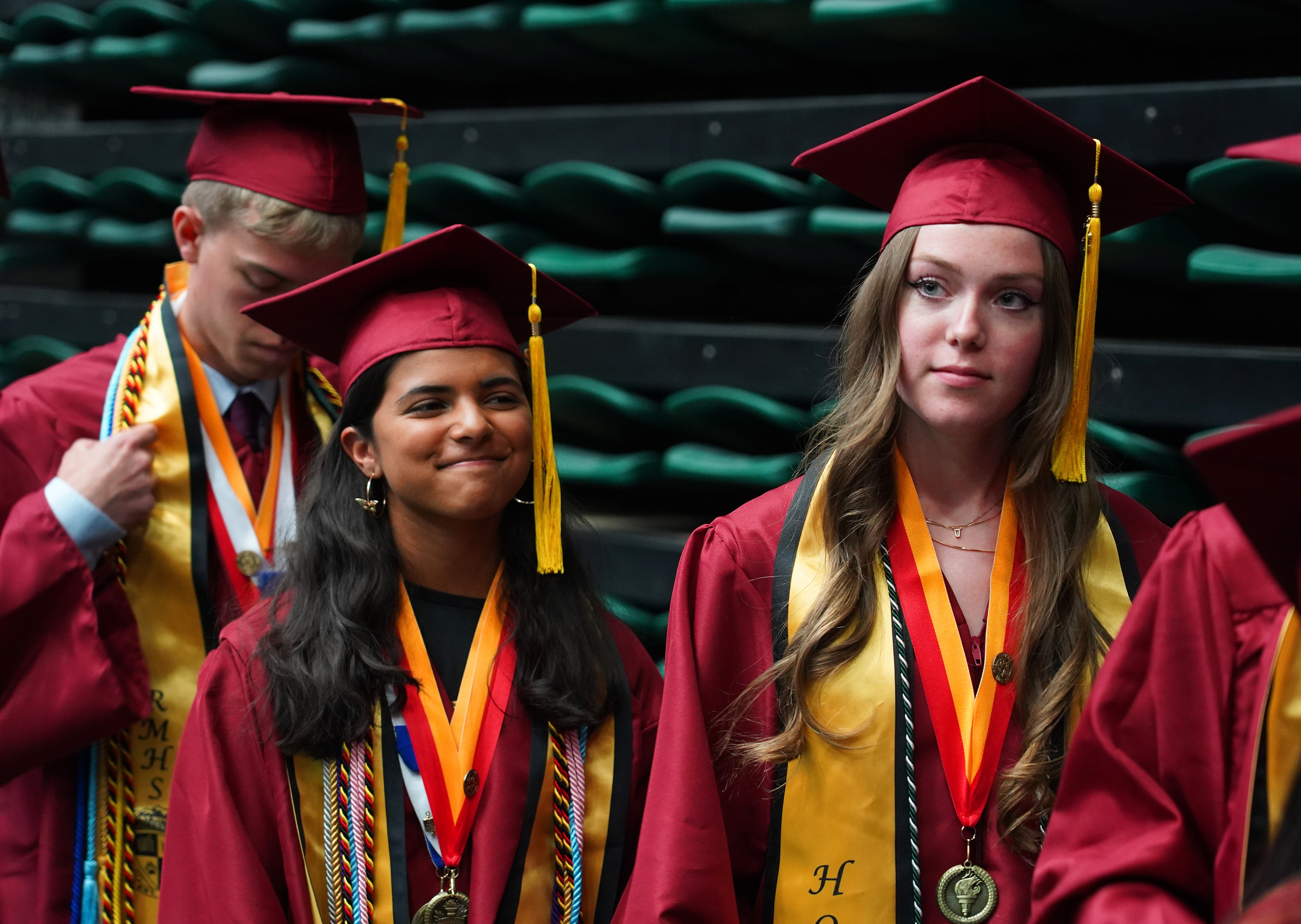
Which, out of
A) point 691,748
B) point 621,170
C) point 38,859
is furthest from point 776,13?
point 38,859

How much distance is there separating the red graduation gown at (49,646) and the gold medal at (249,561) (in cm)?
6

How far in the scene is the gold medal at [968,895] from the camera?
1761 millimetres

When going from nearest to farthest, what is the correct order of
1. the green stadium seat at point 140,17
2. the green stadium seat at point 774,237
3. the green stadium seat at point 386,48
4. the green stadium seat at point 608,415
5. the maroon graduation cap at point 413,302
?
1. the maroon graduation cap at point 413,302
2. the green stadium seat at point 774,237
3. the green stadium seat at point 608,415
4. the green stadium seat at point 386,48
5. the green stadium seat at point 140,17

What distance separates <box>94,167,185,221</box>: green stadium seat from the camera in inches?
161

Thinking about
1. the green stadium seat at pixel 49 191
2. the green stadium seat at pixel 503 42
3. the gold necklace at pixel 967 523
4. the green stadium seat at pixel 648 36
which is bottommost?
the gold necklace at pixel 967 523

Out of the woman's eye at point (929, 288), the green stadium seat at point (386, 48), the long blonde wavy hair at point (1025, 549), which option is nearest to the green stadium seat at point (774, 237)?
the green stadium seat at point (386, 48)

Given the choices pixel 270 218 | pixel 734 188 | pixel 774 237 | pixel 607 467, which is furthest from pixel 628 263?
pixel 270 218

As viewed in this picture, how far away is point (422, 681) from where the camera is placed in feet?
6.65

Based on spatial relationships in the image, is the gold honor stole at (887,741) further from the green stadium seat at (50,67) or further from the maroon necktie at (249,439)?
the green stadium seat at (50,67)

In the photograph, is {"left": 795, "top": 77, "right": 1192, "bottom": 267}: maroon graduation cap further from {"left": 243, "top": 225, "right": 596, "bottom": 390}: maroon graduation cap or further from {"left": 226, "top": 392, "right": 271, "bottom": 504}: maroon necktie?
{"left": 226, "top": 392, "right": 271, "bottom": 504}: maroon necktie

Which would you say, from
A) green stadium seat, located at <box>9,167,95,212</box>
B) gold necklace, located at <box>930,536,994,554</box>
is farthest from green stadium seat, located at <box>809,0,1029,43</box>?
green stadium seat, located at <box>9,167,95,212</box>

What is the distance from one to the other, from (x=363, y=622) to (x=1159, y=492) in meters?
1.64

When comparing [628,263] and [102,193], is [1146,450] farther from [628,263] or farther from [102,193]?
[102,193]

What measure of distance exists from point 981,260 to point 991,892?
0.90m
